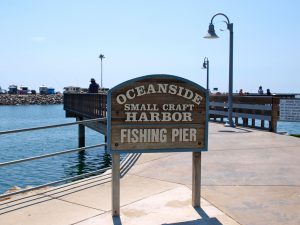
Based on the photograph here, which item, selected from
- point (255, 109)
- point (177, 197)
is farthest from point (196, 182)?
point (255, 109)

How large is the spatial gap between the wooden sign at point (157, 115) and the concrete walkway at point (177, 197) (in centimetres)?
86

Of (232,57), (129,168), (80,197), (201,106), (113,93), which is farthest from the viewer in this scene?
(232,57)

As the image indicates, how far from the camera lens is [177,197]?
20.7ft

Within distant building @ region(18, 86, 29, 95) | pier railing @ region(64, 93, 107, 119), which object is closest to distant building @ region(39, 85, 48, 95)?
distant building @ region(18, 86, 29, 95)

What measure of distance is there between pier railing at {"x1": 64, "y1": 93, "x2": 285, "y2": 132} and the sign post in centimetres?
1018

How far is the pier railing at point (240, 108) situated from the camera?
15.4m

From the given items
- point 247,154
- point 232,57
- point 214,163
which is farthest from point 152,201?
point 232,57

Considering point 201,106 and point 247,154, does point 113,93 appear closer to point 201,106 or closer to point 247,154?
point 201,106

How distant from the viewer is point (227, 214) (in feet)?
18.1

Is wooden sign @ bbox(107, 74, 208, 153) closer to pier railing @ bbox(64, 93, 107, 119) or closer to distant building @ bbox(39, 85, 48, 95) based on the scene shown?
pier railing @ bbox(64, 93, 107, 119)

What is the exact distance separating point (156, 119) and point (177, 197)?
139 cm

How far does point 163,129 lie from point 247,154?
4.83 meters

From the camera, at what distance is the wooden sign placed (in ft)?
18.0

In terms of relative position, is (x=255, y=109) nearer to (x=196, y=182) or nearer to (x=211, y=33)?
(x=211, y=33)
